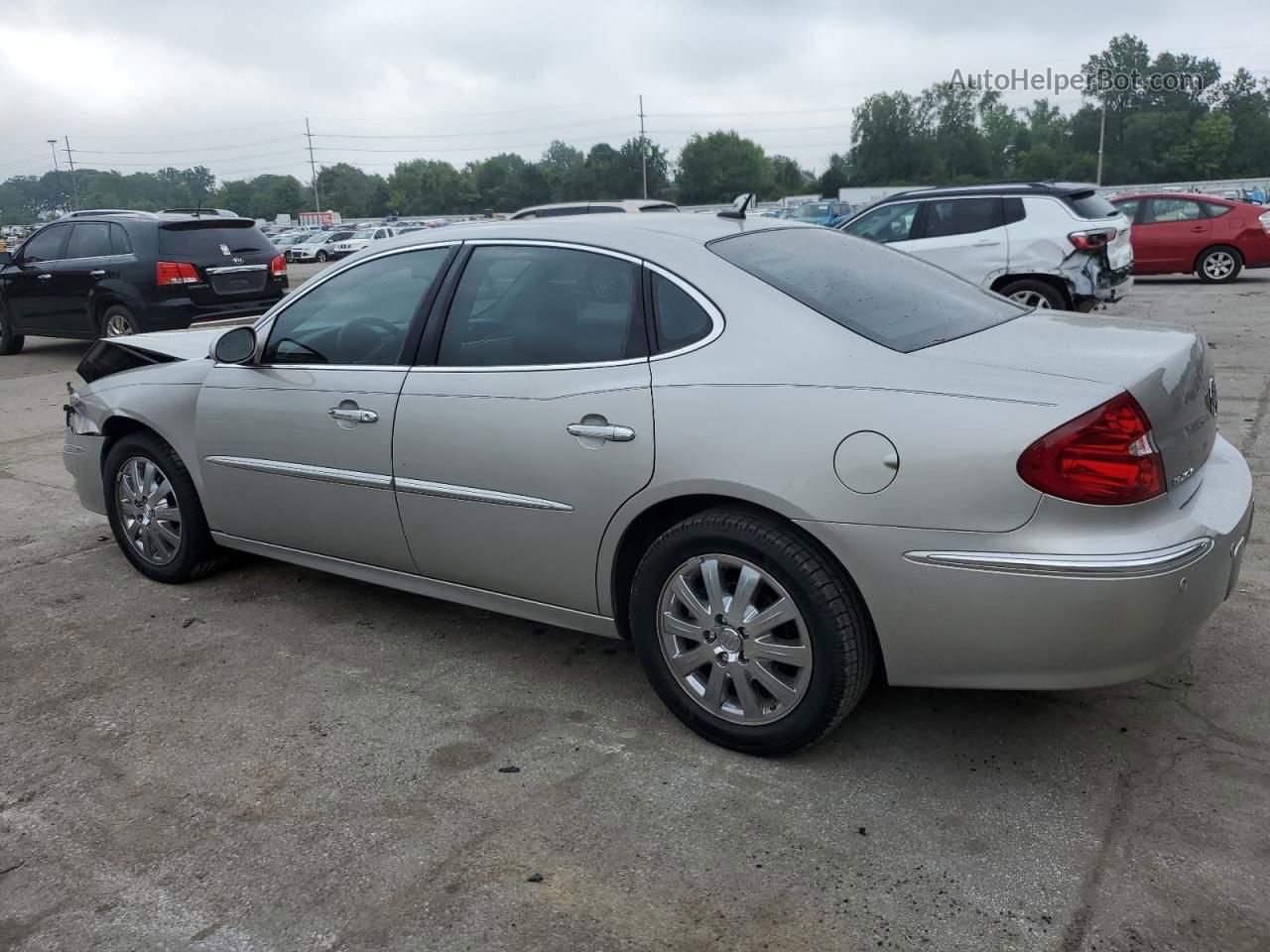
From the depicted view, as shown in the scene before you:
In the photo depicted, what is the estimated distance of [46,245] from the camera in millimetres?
12031

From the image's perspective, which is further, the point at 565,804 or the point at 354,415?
the point at 354,415

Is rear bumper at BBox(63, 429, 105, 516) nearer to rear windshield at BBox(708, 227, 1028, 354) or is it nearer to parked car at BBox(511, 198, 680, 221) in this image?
rear windshield at BBox(708, 227, 1028, 354)

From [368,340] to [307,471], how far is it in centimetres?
54

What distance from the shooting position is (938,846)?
8.72 feet

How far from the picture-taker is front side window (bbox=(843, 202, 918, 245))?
36.3 ft

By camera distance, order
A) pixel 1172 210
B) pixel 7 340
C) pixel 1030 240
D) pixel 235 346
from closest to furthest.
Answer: pixel 235 346 → pixel 1030 240 → pixel 7 340 → pixel 1172 210

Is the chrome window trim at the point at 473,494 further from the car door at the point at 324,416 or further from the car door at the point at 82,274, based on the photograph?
the car door at the point at 82,274

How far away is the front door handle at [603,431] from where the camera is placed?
3071 mm

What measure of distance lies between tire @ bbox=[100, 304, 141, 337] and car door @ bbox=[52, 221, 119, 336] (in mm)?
211

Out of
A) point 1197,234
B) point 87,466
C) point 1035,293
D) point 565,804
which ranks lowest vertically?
point 565,804

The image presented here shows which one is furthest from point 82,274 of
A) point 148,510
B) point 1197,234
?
point 1197,234

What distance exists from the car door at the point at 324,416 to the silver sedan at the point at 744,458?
0.01 metres

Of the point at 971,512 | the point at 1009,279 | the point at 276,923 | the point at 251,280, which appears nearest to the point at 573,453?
the point at 971,512

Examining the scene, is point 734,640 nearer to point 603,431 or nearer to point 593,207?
point 603,431
